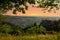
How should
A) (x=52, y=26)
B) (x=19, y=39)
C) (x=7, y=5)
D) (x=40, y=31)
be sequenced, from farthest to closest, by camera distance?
(x=52, y=26), (x=40, y=31), (x=19, y=39), (x=7, y=5)

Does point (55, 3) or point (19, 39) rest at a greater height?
point (55, 3)

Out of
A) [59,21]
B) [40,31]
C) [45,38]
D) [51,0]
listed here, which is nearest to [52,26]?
[59,21]

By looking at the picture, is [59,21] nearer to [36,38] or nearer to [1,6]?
[36,38]

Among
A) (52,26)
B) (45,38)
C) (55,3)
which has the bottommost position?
(52,26)

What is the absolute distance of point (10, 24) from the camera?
31.0 meters

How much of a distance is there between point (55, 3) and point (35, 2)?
6.29 ft

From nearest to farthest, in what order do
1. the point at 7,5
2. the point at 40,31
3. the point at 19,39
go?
the point at 7,5 → the point at 19,39 → the point at 40,31

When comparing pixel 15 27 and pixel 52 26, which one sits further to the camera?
pixel 52 26

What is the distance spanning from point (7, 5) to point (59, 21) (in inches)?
695

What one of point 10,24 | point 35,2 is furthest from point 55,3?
point 10,24

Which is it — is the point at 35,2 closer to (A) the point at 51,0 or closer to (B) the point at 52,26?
(A) the point at 51,0

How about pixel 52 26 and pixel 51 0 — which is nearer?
pixel 51 0

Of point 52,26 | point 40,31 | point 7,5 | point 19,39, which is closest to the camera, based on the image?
point 7,5

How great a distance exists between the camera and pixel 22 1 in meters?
20.5
